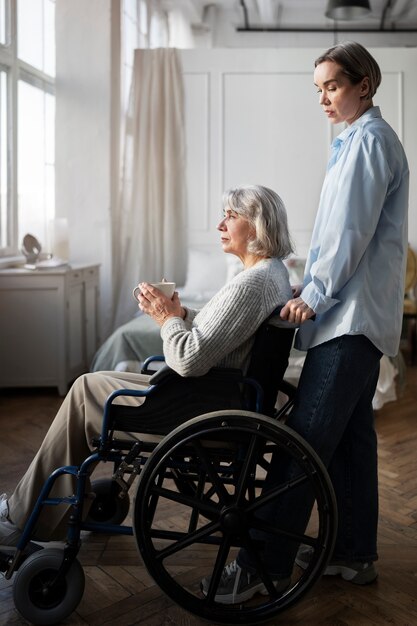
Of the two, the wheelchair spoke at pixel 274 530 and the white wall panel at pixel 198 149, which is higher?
the white wall panel at pixel 198 149

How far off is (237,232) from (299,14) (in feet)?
20.8

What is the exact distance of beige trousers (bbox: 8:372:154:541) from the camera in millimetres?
1958

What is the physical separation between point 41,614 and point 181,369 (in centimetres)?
71

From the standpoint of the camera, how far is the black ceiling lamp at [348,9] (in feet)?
18.1

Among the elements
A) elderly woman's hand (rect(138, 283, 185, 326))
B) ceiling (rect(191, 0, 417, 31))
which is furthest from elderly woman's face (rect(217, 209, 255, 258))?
ceiling (rect(191, 0, 417, 31))

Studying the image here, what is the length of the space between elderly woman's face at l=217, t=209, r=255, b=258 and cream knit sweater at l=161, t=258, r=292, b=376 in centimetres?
13

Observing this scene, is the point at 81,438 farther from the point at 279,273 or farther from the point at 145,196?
the point at 145,196

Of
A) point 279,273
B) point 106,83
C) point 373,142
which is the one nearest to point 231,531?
point 279,273

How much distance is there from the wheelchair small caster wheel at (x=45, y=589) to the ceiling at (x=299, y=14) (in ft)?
20.4

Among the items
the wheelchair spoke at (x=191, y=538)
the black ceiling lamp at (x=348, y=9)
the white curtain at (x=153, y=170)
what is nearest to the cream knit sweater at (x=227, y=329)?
the wheelchair spoke at (x=191, y=538)

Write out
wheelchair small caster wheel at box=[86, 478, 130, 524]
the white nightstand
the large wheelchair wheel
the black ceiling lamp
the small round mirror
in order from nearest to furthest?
the large wheelchair wheel → wheelchair small caster wheel at box=[86, 478, 130, 524] → the white nightstand → the small round mirror → the black ceiling lamp

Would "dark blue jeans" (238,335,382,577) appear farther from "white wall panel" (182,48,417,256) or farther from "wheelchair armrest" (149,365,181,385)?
"white wall panel" (182,48,417,256)

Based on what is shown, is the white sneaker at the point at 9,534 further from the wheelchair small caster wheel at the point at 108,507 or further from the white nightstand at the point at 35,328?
the white nightstand at the point at 35,328

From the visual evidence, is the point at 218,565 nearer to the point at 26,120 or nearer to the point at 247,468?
the point at 247,468
